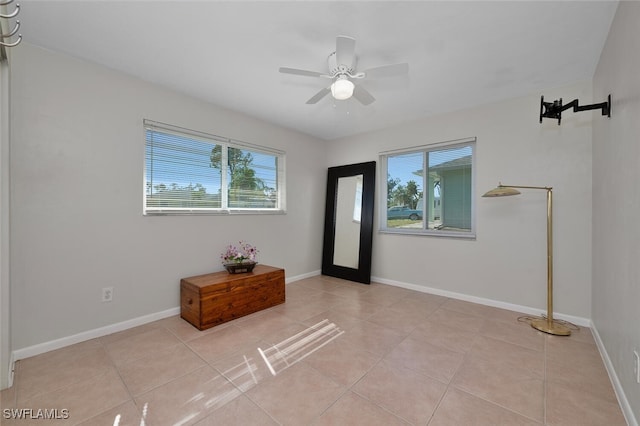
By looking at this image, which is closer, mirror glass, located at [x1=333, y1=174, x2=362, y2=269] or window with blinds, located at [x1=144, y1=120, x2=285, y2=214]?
window with blinds, located at [x1=144, y1=120, x2=285, y2=214]

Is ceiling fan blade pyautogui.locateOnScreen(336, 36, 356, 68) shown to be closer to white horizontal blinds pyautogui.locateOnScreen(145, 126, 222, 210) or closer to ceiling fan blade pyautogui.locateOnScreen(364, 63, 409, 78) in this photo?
ceiling fan blade pyautogui.locateOnScreen(364, 63, 409, 78)

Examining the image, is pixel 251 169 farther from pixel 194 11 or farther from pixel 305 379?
pixel 305 379

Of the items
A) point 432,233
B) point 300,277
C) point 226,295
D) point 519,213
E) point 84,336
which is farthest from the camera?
point 300,277

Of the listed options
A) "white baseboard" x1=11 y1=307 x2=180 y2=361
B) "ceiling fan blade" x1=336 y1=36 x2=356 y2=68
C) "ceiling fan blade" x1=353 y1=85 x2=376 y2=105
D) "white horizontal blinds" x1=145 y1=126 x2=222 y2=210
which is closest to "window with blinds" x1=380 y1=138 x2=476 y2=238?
"ceiling fan blade" x1=353 y1=85 x2=376 y2=105

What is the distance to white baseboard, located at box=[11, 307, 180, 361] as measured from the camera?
2.11 m

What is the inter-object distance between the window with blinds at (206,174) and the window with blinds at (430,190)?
180 centimetres

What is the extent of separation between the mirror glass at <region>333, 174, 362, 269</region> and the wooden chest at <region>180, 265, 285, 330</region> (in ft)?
5.03

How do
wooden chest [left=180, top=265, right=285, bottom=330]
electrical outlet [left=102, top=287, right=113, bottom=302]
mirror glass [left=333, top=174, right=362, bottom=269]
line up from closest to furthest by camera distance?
electrical outlet [left=102, top=287, right=113, bottom=302] → wooden chest [left=180, top=265, right=285, bottom=330] → mirror glass [left=333, top=174, right=362, bottom=269]

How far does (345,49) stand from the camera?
6.23ft

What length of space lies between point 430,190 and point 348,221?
1425 millimetres

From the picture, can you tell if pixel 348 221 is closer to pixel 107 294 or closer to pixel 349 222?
pixel 349 222

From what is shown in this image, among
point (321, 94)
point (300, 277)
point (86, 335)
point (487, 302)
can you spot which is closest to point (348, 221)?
point (300, 277)

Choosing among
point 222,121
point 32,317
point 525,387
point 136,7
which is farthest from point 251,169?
point 525,387

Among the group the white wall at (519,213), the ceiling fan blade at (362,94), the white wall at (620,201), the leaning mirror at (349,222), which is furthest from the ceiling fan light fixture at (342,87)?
the leaning mirror at (349,222)
